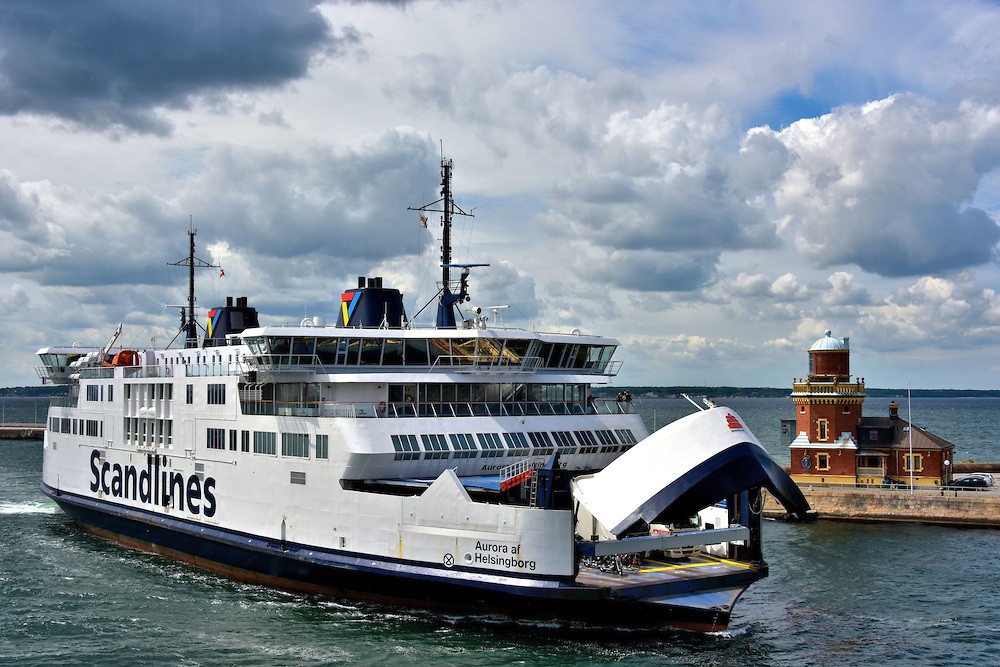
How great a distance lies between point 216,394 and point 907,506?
34.1m

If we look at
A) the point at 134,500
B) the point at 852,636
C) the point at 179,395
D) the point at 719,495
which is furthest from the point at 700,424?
the point at 134,500

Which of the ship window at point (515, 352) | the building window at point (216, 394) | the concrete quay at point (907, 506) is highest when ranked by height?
the ship window at point (515, 352)

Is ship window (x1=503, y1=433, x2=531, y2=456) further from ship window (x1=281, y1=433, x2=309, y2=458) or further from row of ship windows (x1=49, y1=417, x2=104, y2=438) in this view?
row of ship windows (x1=49, y1=417, x2=104, y2=438)

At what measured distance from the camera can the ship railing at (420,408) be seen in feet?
91.8

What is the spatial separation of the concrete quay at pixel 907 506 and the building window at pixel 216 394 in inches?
1155

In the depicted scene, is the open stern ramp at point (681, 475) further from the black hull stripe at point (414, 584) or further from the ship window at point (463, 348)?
the ship window at point (463, 348)

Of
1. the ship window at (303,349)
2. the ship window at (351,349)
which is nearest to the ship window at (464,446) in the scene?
the ship window at (351,349)

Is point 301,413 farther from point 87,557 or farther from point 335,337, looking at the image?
point 87,557

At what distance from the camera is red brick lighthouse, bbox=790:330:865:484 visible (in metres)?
53.0

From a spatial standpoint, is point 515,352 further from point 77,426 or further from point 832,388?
point 832,388

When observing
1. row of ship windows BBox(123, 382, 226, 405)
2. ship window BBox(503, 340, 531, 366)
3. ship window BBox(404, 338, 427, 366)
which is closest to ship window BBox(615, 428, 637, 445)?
ship window BBox(503, 340, 531, 366)

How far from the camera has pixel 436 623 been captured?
25312mm

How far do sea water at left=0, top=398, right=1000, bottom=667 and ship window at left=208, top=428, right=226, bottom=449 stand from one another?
442cm

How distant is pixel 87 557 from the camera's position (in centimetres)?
3669
